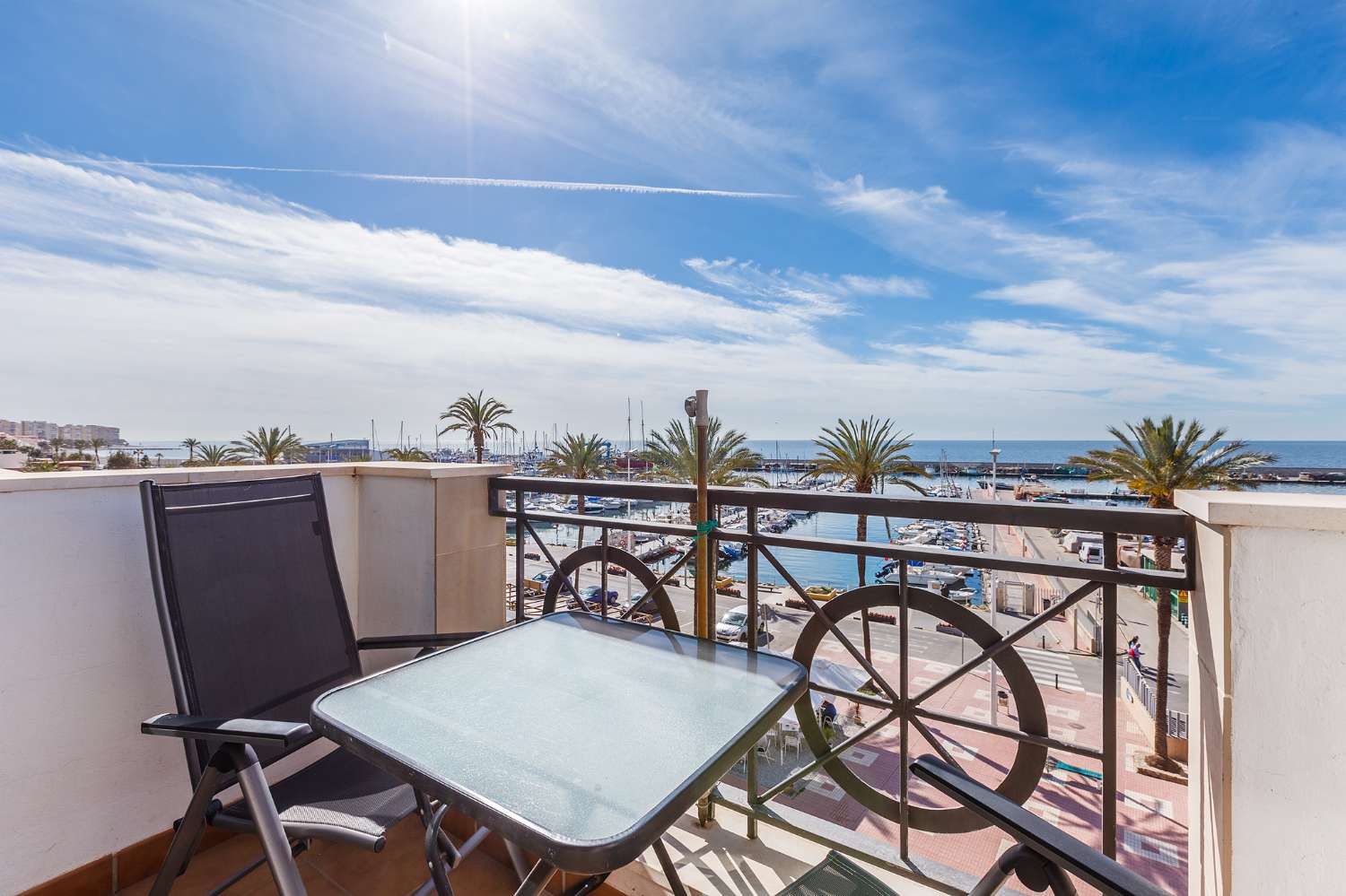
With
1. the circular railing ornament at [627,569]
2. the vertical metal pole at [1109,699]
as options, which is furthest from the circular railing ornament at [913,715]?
the circular railing ornament at [627,569]

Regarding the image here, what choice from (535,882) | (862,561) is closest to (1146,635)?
(862,561)

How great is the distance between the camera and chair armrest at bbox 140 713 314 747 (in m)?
1.11

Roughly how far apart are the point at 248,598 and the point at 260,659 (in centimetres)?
18

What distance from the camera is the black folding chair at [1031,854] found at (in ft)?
2.46

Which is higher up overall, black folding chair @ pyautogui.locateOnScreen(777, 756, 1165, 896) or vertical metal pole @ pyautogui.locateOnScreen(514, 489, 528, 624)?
vertical metal pole @ pyautogui.locateOnScreen(514, 489, 528, 624)

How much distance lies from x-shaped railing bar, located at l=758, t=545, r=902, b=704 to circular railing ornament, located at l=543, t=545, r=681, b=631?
0.47m

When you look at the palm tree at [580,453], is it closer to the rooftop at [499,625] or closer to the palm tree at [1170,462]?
the palm tree at [1170,462]

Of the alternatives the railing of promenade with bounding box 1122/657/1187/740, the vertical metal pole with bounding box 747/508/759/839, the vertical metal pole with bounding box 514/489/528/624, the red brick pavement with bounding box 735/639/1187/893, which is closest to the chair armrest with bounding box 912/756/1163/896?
the vertical metal pole with bounding box 747/508/759/839

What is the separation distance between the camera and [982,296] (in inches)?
1704

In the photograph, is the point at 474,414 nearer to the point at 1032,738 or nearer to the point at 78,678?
the point at 78,678

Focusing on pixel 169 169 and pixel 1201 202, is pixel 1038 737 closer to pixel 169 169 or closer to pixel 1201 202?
pixel 169 169

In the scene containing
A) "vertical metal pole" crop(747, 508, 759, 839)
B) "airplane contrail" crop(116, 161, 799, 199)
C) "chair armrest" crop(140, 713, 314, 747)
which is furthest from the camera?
"airplane contrail" crop(116, 161, 799, 199)

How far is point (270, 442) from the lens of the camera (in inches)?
834

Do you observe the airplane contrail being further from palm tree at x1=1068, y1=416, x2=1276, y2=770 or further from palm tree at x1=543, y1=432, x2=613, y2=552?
palm tree at x1=1068, y1=416, x2=1276, y2=770
